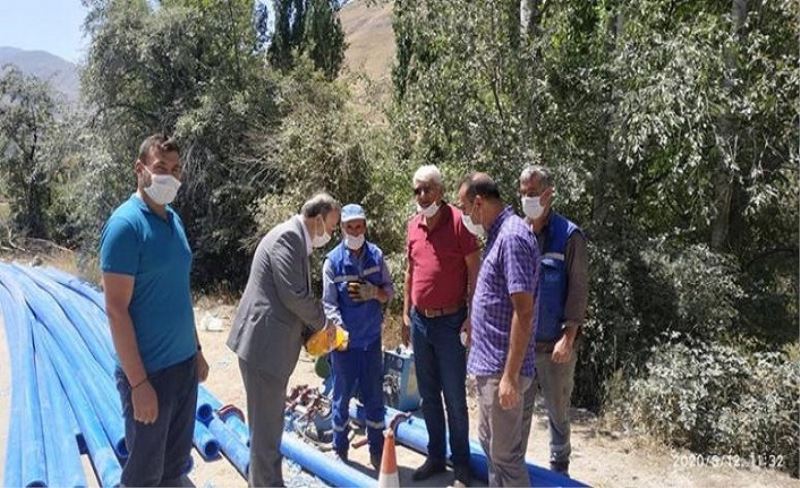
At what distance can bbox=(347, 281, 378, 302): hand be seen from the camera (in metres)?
4.38

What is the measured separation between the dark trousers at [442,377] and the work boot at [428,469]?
0.03m

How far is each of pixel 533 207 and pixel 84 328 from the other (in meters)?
5.92

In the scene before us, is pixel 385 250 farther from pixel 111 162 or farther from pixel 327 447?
pixel 111 162

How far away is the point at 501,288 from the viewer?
3113 millimetres

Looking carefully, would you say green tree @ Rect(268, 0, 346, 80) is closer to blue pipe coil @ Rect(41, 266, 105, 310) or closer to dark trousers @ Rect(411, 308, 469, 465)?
blue pipe coil @ Rect(41, 266, 105, 310)

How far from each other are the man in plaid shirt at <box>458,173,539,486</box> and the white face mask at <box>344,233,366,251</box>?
1201 mm

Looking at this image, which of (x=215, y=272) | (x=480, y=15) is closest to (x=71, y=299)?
(x=215, y=272)

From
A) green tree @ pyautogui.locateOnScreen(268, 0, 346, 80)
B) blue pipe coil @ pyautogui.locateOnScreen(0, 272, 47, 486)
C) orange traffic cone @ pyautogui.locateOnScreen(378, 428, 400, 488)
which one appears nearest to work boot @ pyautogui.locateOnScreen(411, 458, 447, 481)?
orange traffic cone @ pyautogui.locateOnScreen(378, 428, 400, 488)

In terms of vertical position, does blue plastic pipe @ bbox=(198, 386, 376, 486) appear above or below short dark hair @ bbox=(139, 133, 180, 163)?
below

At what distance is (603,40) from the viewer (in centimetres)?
667

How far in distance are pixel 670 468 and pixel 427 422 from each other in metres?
2.03

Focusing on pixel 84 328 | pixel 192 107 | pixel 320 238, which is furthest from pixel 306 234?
pixel 192 107

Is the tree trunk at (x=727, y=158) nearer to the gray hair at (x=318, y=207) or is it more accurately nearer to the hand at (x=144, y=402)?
the gray hair at (x=318, y=207)

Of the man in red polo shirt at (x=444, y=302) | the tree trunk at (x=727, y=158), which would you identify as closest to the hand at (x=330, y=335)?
the man in red polo shirt at (x=444, y=302)
